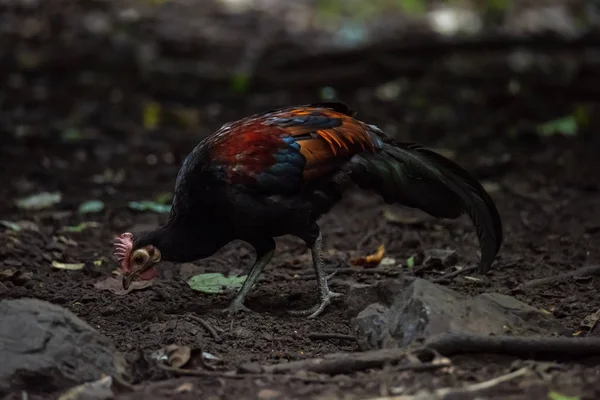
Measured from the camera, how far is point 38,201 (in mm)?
7879

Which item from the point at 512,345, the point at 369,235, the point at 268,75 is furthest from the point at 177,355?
the point at 268,75

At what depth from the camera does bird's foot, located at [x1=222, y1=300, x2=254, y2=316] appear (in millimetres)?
5157

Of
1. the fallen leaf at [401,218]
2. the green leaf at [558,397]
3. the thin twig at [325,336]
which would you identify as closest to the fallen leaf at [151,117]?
the fallen leaf at [401,218]

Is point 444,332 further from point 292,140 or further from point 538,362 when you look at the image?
point 292,140

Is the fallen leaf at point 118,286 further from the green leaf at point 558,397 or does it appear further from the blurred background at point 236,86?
the green leaf at point 558,397

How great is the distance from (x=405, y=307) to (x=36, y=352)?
5.81 ft

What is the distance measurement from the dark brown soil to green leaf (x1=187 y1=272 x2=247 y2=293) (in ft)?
0.21

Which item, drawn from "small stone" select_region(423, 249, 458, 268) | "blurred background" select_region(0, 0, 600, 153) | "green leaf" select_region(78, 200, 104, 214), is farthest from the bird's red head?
"blurred background" select_region(0, 0, 600, 153)

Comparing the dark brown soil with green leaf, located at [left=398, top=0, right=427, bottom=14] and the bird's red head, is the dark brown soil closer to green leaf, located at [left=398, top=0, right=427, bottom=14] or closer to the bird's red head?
the bird's red head

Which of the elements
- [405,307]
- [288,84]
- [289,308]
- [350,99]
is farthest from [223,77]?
[405,307]

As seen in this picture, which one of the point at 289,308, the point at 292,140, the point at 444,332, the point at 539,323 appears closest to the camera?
the point at 444,332

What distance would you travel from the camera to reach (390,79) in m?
11.5

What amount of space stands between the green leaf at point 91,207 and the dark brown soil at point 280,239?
8 cm

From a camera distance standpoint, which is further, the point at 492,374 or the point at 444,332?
the point at 444,332
